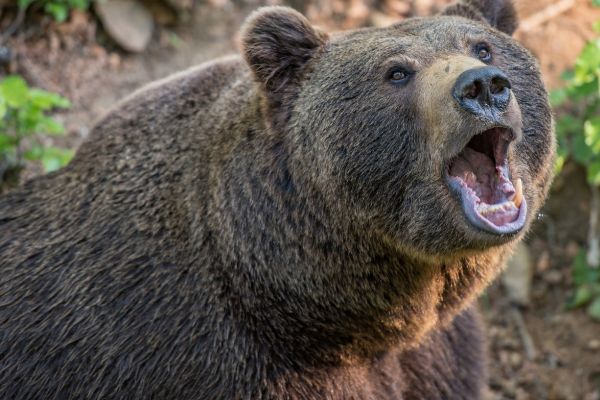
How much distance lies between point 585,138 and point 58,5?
4.30 m

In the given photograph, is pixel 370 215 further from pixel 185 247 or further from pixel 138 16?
pixel 138 16

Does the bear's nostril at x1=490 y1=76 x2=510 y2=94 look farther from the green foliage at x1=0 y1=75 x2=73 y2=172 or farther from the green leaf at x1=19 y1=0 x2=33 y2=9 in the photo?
the green leaf at x1=19 y1=0 x2=33 y2=9

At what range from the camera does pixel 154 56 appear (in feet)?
28.3

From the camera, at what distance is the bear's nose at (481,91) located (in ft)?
12.6

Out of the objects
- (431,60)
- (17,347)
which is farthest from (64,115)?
(431,60)

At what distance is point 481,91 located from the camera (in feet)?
12.7

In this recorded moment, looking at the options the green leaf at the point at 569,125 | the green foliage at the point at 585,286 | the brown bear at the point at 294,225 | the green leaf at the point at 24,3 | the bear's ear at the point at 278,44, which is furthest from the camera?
the green foliage at the point at 585,286

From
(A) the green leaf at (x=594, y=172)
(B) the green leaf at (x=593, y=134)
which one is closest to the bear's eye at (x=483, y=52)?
(B) the green leaf at (x=593, y=134)

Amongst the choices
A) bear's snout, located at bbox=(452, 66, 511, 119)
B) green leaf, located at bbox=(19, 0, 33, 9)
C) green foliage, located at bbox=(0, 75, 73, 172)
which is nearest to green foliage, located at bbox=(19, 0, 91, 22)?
green leaf, located at bbox=(19, 0, 33, 9)

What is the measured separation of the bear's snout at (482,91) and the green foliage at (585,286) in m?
4.14

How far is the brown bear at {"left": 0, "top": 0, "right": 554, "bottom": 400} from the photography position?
419cm

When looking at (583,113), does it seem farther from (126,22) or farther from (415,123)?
(126,22)

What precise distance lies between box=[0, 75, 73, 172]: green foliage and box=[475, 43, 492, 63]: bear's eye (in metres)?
2.94

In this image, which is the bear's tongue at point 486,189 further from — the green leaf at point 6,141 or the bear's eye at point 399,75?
the green leaf at point 6,141
